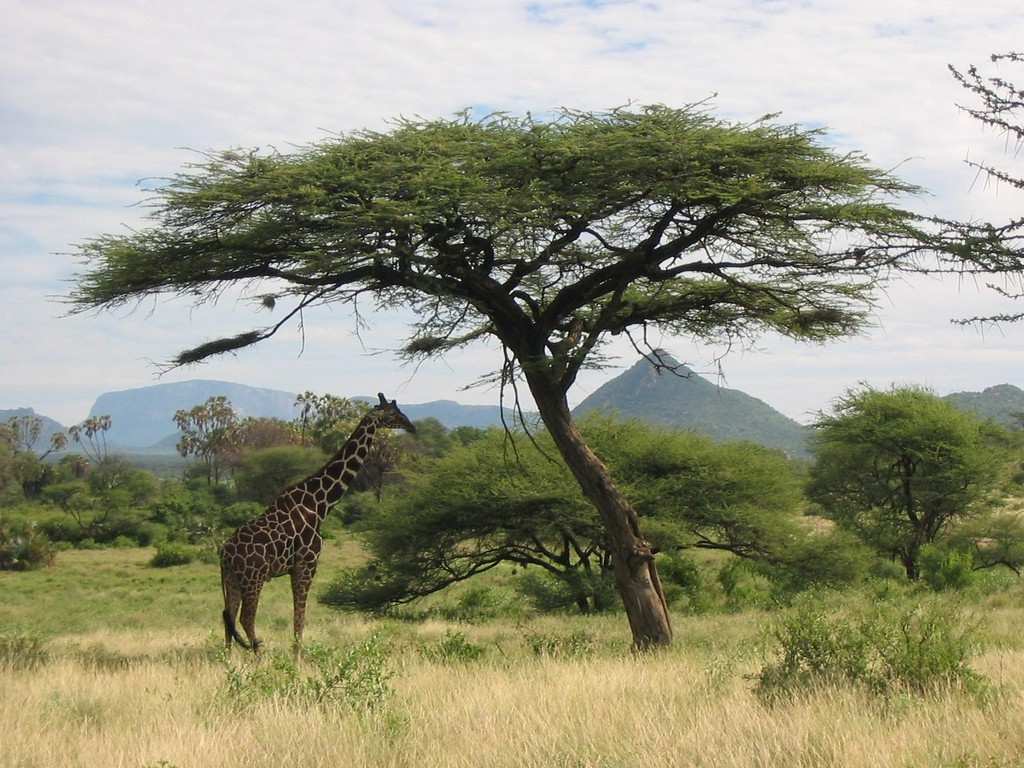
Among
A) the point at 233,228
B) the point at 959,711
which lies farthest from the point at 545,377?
the point at 959,711

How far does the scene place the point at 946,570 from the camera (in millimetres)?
27141

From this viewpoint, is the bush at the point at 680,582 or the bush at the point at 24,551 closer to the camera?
the bush at the point at 680,582

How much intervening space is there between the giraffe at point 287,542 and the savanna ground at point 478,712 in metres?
0.66

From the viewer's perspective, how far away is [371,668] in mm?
8922

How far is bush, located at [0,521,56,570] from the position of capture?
156 ft

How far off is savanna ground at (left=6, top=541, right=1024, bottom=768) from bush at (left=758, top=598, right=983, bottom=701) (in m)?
0.21

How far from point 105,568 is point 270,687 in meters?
40.6

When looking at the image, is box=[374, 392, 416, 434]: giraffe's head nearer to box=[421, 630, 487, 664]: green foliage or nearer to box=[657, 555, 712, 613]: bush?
box=[421, 630, 487, 664]: green foliage

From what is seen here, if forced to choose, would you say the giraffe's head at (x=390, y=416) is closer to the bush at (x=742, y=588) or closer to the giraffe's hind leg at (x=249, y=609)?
the giraffe's hind leg at (x=249, y=609)

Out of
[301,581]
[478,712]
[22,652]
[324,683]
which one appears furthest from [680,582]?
[478,712]

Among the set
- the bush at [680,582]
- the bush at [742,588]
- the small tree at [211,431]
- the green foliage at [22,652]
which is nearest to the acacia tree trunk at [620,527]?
the green foliage at [22,652]

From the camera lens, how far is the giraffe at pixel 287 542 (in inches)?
520

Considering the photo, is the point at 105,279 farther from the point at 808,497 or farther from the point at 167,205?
the point at 808,497

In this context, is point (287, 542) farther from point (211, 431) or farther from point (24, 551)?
point (211, 431)
